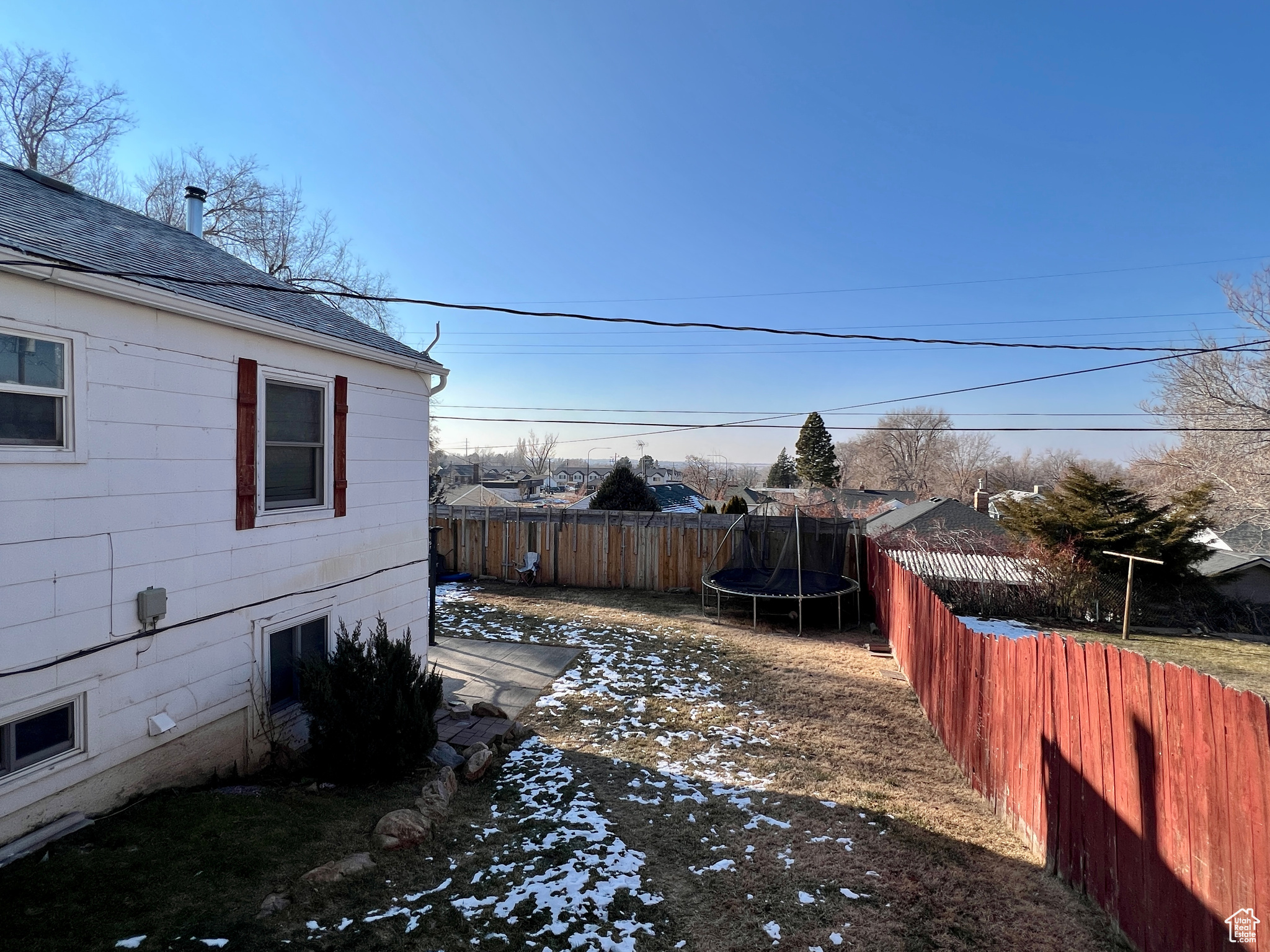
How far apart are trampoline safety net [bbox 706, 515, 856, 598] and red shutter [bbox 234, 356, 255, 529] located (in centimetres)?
855

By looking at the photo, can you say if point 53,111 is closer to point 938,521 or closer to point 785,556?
point 785,556

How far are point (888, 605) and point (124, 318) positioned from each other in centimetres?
1019

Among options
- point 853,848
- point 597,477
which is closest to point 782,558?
point 853,848

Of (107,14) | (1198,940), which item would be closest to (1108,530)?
(1198,940)

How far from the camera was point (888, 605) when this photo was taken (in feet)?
31.9

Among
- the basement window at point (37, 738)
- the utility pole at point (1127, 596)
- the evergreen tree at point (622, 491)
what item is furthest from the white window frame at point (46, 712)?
the utility pole at point (1127, 596)

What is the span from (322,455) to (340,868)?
3.46 m

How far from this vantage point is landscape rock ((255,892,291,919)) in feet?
9.28

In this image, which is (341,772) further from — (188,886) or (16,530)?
(16,530)

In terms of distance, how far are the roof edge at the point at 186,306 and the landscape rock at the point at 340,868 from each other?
363 cm

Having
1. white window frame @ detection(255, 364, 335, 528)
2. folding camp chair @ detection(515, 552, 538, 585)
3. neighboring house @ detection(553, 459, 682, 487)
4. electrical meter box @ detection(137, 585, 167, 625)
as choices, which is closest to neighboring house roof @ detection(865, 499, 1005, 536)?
folding camp chair @ detection(515, 552, 538, 585)

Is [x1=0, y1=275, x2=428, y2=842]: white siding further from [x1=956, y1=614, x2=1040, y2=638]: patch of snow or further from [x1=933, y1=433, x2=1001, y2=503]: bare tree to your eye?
[x1=933, y1=433, x2=1001, y2=503]: bare tree

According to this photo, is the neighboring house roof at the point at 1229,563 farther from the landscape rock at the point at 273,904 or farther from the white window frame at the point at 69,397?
the white window frame at the point at 69,397

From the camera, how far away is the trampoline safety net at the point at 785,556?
38.7ft
